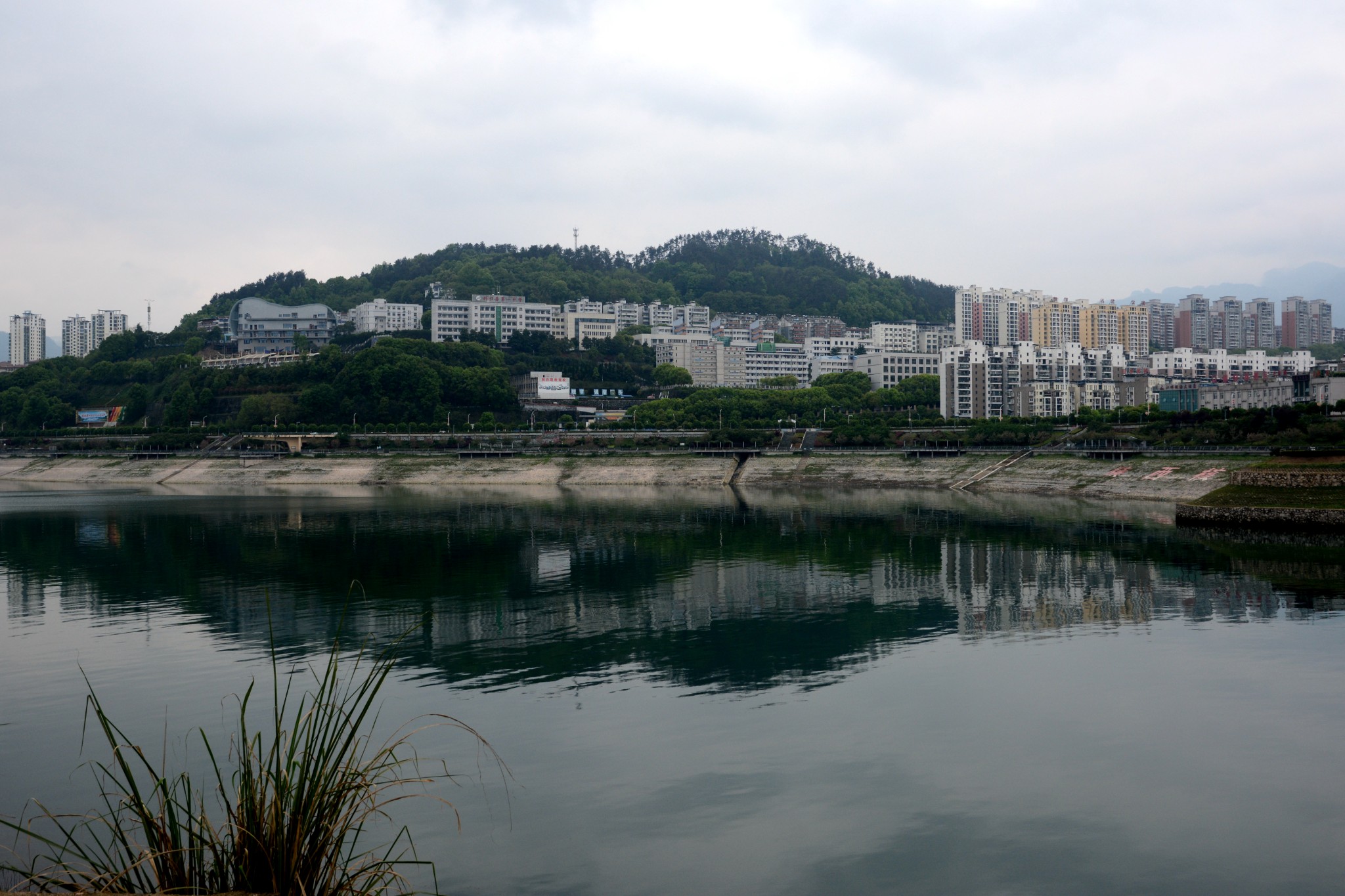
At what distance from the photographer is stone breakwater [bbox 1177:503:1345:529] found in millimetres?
38875

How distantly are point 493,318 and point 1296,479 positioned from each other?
140 metres

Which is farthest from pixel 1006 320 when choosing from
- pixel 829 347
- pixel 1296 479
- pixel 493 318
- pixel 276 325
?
pixel 1296 479

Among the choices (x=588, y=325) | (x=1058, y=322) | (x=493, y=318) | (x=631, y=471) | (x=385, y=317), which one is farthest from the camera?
(x=1058, y=322)

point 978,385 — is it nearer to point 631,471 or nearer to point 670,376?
point 670,376

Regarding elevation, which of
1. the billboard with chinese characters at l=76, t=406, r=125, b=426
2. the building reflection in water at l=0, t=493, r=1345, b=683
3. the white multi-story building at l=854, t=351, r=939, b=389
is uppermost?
the white multi-story building at l=854, t=351, r=939, b=389

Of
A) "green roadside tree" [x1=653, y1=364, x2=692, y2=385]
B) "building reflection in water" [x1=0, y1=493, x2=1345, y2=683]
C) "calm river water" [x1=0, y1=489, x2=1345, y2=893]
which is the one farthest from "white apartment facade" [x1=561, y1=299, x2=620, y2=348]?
"calm river water" [x1=0, y1=489, x2=1345, y2=893]

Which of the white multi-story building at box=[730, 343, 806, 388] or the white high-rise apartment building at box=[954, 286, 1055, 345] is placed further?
the white high-rise apartment building at box=[954, 286, 1055, 345]

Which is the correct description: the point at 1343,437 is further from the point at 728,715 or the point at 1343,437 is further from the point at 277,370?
the point at 277,370

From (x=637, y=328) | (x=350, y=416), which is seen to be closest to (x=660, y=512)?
(x=350, y=416)

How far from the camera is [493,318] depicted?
6594 inches

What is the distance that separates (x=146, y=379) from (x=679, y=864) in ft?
480

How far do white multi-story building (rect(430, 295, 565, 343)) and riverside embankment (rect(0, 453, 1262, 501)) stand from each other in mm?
66047

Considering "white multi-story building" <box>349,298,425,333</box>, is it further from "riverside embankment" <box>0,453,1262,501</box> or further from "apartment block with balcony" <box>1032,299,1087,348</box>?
"apartment block with balcony" <box>1032,299,1087,348</box>

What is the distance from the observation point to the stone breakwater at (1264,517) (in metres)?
38.9
